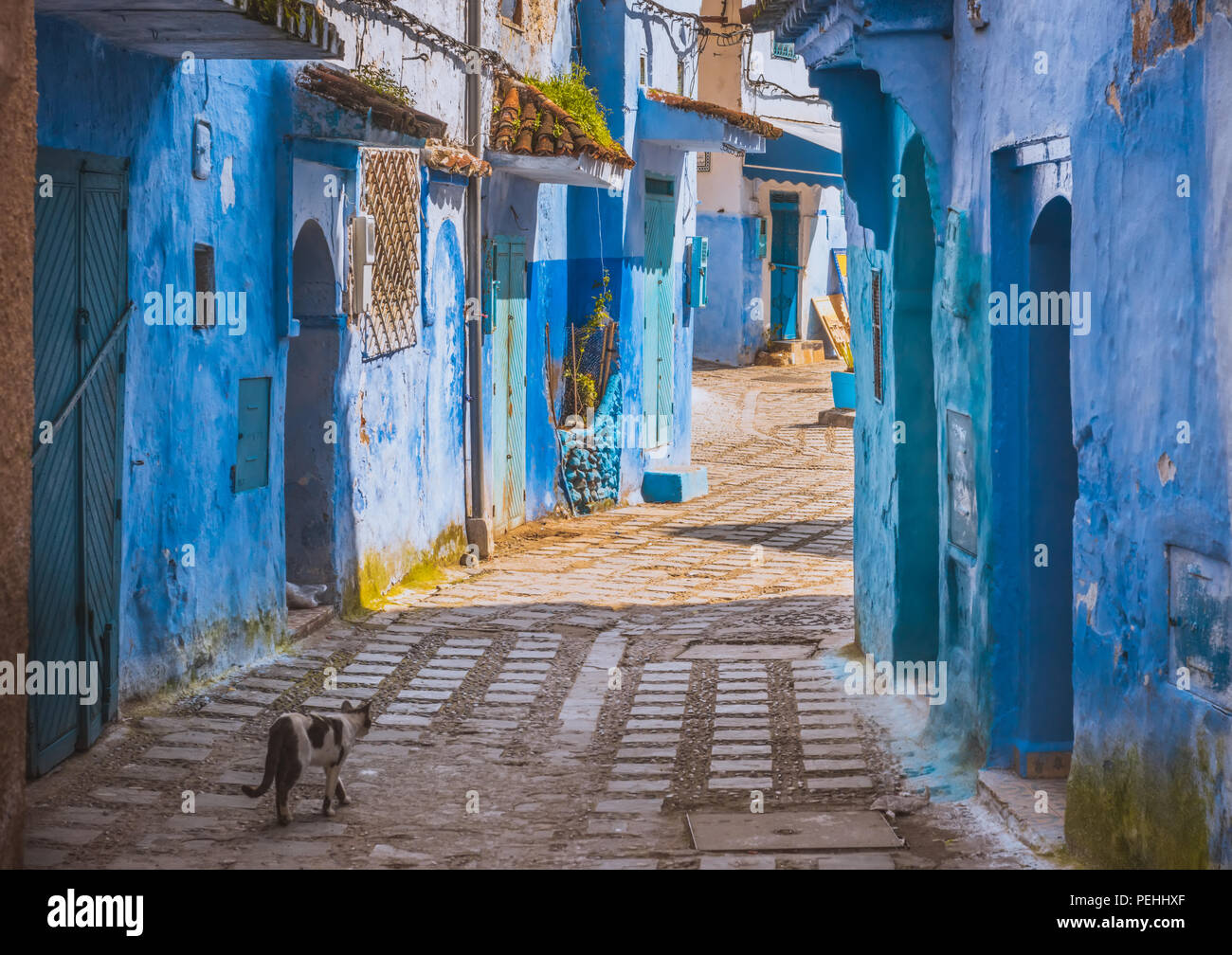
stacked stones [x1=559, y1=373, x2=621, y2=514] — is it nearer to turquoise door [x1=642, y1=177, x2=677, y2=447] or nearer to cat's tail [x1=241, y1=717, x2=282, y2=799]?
turquoise door [x1=642, y1=177, x2=677, y2=447]

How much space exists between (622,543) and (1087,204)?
31.9 ft

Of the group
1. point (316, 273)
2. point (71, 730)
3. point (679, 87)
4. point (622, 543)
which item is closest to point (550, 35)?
point (679, 87)

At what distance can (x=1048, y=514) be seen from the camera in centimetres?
684

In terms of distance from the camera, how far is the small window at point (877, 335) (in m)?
9.58

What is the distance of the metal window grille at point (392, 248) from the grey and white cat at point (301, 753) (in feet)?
16.8

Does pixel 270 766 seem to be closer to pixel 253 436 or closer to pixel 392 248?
pixel 253 436

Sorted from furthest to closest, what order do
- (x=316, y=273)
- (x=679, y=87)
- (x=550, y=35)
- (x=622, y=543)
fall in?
(x=679, y=87), (x=550, y=35), (x=622, y=543), (x=316, y=273)

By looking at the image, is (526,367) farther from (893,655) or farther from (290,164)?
(893,655)

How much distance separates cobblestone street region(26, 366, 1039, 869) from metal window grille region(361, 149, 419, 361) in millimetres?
1998

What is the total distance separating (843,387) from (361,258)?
1382 centimetres

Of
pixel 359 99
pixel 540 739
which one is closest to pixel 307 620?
pixel 540 739

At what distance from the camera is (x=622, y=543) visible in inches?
598

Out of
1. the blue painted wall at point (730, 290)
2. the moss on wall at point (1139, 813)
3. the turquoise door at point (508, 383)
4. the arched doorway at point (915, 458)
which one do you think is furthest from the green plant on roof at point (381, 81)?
the blue painted wall at point (730, 290)

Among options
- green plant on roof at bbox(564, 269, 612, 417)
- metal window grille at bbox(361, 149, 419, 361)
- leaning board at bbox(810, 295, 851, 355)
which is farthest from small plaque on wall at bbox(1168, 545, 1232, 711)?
leaning board at bbox(810, 295, 851, 355)
